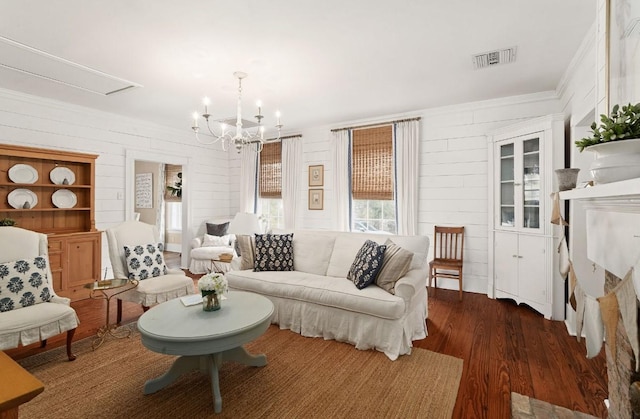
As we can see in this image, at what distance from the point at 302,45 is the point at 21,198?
407 centimetres

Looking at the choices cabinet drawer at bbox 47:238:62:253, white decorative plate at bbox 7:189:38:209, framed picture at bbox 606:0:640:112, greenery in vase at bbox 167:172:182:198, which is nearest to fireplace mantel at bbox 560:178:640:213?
framed picture at bbox 606:0:640:112

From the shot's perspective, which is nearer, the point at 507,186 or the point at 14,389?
the point at 14,389

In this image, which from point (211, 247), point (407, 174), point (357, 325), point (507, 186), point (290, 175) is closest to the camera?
point (357, 325)

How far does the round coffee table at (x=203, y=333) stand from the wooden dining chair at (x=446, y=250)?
2.86 m

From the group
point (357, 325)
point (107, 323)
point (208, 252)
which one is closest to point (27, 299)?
point (107, 323)

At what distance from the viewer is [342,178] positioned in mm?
5402

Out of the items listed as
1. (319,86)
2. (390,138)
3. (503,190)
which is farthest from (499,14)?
(390,138)

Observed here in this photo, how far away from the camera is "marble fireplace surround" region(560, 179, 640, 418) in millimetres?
1298

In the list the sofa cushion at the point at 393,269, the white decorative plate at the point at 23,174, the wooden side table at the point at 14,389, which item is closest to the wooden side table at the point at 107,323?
the wooden side table at the point at 14,389

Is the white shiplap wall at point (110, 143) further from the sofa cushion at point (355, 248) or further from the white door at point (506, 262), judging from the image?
the white door at point (506, 262)

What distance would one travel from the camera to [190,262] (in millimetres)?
5898

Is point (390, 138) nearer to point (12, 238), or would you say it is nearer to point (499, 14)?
point (499, 14)

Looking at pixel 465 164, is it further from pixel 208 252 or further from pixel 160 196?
pixel 160 196

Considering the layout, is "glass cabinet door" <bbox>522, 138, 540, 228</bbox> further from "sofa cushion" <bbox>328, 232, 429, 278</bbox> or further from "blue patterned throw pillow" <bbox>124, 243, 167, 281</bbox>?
"blue patterned throw pillow" <bbox>124, 243, 167, 281</bbox>
